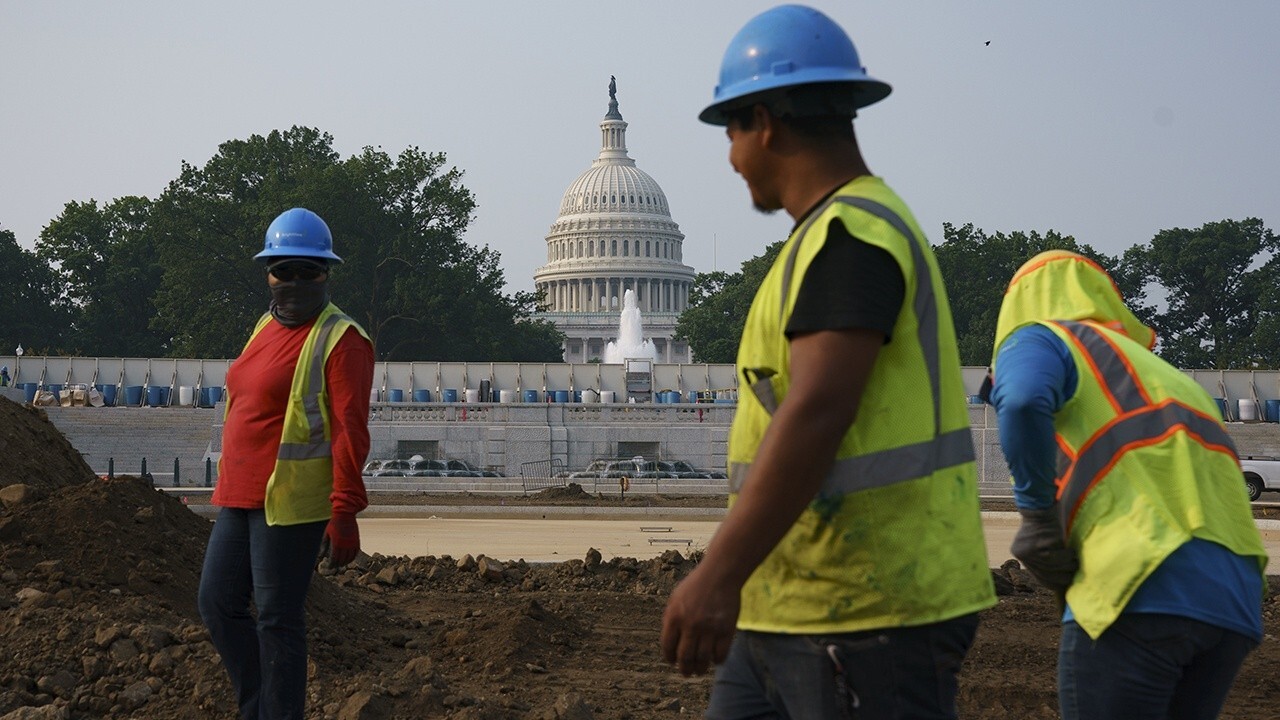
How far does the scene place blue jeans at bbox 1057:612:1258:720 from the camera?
9.60ft

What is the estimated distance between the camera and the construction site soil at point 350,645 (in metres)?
5.65

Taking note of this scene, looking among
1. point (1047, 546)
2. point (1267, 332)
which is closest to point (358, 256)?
point (1267, 332)

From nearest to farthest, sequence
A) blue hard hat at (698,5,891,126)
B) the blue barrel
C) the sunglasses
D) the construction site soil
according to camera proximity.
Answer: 1. blue hard hat at (698,5,891,126)
2. the sunglasses
3. the construction site soil
4. the blue barrel

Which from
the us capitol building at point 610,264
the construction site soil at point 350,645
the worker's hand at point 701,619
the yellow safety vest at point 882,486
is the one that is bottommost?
the construction site soil at point 350,645

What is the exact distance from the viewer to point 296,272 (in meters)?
5.10

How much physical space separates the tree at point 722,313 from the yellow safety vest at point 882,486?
78.7 meters

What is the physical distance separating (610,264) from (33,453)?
385 feet

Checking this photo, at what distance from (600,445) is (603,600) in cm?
3150

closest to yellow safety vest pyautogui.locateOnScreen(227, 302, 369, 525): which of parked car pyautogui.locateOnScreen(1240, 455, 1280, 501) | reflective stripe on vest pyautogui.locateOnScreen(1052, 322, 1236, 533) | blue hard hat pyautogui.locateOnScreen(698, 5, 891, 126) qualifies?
reflective stripe on vest pyautogui.locateOnScreen(1052, 322, 1236, 533)

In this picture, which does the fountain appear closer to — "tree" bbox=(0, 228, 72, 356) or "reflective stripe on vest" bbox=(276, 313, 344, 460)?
"tree" bbox=(0, 228, 72, 356)

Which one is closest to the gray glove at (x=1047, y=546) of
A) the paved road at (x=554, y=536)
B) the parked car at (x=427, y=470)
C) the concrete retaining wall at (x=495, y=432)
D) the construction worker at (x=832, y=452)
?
the construction worker at (x=832, y=452)

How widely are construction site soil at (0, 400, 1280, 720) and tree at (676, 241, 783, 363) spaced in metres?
72.8

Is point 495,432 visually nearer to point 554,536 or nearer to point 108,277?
point 554,536

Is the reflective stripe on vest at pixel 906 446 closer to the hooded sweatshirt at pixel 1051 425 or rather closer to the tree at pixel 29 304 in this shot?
the hooded sweatshirt at pixel 1051 425
